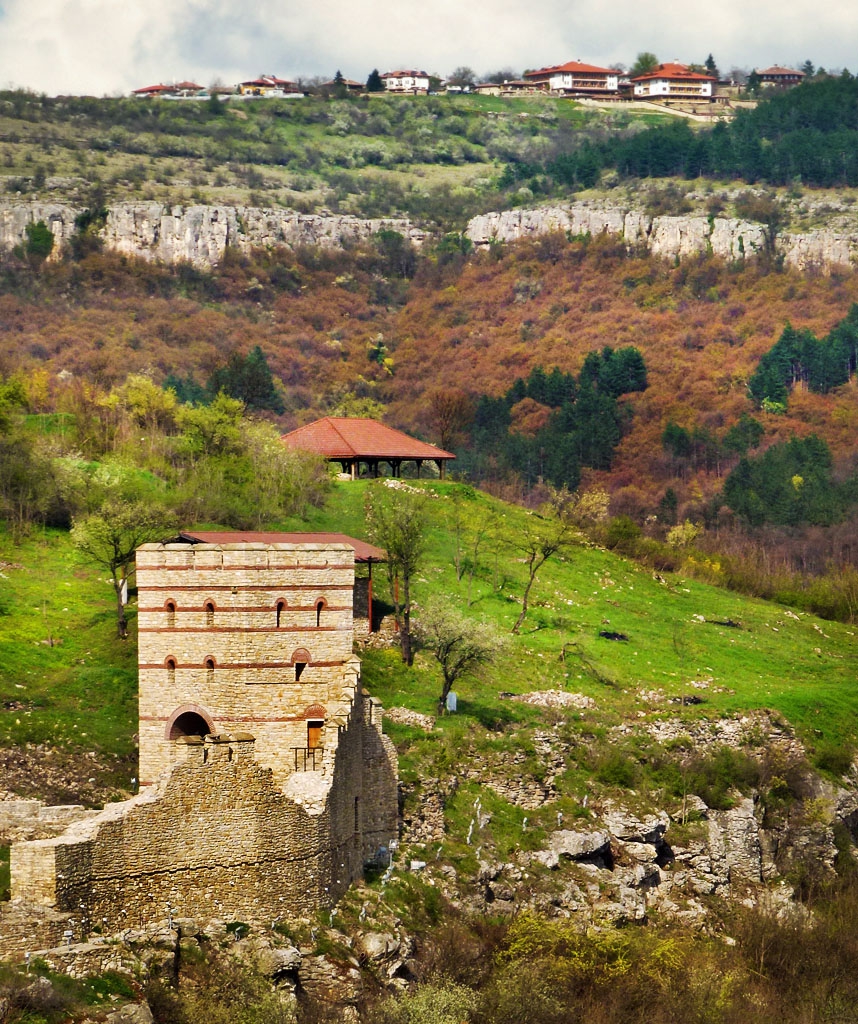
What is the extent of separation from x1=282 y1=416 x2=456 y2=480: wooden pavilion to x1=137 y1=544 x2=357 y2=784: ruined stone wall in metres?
44.8

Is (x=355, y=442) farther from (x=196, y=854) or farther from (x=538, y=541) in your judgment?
(x=196, y=854)

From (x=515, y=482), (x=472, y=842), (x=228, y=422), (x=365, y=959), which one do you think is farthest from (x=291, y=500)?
(x=515, y=482)

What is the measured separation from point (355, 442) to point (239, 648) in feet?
165

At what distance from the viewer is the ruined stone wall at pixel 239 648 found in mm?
45250

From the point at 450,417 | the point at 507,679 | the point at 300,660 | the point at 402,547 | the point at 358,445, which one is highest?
the point at 300,660

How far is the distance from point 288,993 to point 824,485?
359ft

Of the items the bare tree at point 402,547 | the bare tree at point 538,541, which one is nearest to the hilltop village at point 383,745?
the bare tree at point 402,547

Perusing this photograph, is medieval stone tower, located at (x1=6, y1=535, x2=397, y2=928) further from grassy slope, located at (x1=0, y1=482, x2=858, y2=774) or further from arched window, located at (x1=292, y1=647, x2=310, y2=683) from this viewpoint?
grassy slope, located at (x1=0, y1=482, x2=858, y2=774)

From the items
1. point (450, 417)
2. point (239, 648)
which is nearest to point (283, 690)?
point (239, 648)

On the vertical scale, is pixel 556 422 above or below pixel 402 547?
below

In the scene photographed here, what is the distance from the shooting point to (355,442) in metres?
95.2

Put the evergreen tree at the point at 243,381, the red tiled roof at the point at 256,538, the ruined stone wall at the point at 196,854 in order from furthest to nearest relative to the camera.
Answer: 1. the evergreen tree at the point at 243,381
2. the red tiled roof at the point at 256,538
3. the ruined stone wall at the point at 196,854

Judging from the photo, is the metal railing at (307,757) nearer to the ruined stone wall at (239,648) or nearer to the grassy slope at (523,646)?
the ruined stone wall at (239,648)

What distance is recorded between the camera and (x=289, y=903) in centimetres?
3919
